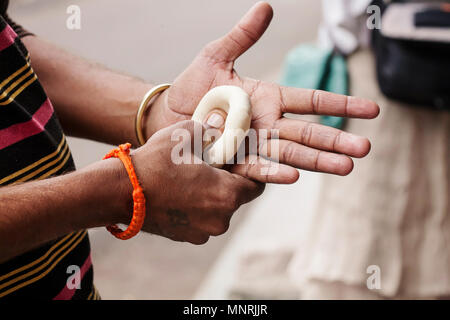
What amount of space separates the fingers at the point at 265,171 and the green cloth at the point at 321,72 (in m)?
0.81

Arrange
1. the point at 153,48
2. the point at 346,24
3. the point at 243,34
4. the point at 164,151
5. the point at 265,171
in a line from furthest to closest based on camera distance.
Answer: the point at 153,48, the point at 346,24, the point at 243,34, the point at 265,171, the point at 164,151

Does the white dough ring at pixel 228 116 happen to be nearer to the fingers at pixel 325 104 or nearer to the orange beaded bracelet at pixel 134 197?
the fingers at pixel 325 104

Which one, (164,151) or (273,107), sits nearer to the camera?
(164,151)

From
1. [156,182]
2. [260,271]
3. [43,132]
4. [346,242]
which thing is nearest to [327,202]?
[346,242]

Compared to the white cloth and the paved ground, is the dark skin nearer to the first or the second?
the white cloth

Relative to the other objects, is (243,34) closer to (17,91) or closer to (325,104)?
(325,104)

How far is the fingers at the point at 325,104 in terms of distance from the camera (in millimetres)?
1045

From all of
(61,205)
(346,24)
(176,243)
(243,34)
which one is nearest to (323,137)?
(243,34)

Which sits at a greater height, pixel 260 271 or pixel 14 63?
pixel 14 63

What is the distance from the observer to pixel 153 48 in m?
4.60

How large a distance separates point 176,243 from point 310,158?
1931mm
